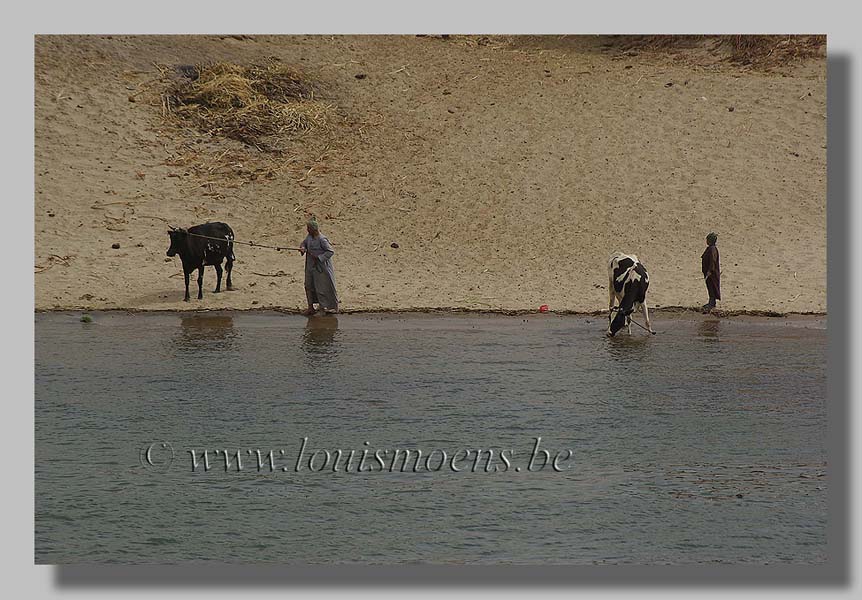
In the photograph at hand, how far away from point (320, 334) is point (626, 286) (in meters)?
4.52

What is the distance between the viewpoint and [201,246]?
67.2 ft

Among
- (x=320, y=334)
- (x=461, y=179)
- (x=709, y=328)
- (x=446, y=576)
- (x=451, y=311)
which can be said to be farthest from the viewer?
(x=461, y=179)

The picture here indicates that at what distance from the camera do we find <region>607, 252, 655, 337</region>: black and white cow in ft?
60.0

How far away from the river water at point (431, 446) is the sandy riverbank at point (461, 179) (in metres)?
3.23

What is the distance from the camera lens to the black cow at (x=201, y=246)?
2020 cm

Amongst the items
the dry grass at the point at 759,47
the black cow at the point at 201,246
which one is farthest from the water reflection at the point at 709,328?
the dry grass at the point at 759,47

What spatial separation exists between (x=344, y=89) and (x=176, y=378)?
16.7m

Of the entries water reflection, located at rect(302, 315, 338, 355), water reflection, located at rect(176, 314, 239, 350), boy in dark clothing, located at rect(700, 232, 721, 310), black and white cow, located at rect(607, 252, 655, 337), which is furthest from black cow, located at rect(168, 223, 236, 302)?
boy in dark clothing, located at rect(700, 232, 721, 310)

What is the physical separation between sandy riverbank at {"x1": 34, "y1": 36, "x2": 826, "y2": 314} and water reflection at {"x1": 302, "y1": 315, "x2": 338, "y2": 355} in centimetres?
116

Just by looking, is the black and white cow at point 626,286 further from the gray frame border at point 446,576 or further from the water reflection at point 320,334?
the gray frame border at point 446,576

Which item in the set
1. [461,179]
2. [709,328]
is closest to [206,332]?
[709,328]

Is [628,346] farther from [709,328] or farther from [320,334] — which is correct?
[320,334]

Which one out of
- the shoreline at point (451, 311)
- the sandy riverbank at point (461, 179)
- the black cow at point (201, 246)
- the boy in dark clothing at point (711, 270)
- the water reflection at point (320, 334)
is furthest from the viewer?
the sandy riverbank at point (461, 179)

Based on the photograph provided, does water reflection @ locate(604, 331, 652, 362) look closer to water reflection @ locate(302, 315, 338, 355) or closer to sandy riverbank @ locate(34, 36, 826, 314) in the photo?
sandy riverbank @ locate(34, 36, 826, 314)
